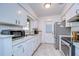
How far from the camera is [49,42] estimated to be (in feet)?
25.1

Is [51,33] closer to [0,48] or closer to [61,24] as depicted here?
[61,24]

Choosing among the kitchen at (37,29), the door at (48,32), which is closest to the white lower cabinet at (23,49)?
the kitchen at (37,29)

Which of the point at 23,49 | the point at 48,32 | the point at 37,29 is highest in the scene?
the point at 37,29

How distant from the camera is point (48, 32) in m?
7.65

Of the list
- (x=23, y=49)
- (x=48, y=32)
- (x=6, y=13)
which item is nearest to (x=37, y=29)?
(x=48, y=32)

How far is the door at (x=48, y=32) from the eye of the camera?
7613 mm

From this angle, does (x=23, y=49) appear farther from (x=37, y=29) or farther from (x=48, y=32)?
(x=48, y=32)

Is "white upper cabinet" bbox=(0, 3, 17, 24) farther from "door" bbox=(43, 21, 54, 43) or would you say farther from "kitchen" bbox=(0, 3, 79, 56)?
"door" bbox=(43, 21, 54, 43)

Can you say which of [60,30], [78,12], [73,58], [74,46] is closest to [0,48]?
[73,58]

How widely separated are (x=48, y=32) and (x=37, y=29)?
133 cm

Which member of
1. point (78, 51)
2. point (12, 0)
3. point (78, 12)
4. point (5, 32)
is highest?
point (78, 12)

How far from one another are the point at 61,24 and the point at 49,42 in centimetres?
272

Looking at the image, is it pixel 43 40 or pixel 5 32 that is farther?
pixel 43 40

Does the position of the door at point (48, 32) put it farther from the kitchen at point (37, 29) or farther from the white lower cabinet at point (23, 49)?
the white lower cabinet at point (23, 49)
